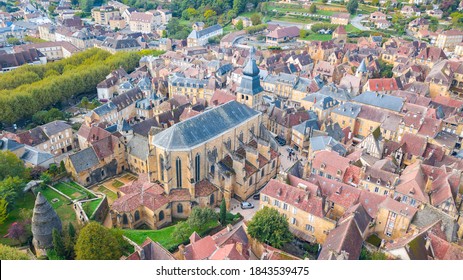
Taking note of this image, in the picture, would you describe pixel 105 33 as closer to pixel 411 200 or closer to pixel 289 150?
pixel 289 150

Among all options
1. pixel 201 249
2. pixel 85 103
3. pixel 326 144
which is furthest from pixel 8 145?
pixel 326 144

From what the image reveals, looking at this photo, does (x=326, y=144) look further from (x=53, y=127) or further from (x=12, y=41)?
(x=12, y=41)

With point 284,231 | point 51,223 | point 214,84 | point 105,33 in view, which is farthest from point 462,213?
point 105,33

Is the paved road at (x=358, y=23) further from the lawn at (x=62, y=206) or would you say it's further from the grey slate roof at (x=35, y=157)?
the lawn at (x=62, y=206)

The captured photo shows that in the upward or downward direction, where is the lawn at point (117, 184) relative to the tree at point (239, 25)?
downward

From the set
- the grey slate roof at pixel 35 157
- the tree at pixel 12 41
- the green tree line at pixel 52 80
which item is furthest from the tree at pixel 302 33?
the tree at pixel 12 41
